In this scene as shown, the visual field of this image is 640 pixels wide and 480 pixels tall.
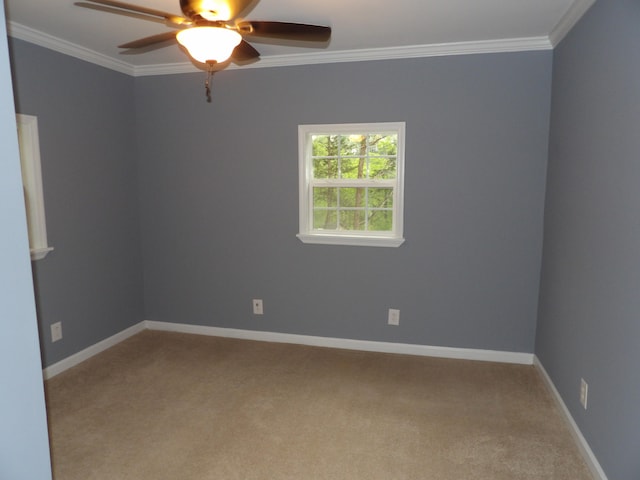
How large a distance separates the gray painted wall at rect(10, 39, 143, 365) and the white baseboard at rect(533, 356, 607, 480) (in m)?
3.43

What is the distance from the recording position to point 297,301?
3.72 metres

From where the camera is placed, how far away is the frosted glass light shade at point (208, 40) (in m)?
1.87

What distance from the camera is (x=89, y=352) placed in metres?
3.46

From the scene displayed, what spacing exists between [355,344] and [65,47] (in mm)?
3175

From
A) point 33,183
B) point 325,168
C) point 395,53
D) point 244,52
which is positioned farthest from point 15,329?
point 395,53

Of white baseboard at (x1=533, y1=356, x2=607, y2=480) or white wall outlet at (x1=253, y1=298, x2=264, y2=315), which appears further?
white wall outlet at (x1=253, y1=298, x2=264, y2=315)

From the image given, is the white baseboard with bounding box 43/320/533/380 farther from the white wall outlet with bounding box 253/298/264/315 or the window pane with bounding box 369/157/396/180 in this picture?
the window pane with bounding box 369/157/396/180

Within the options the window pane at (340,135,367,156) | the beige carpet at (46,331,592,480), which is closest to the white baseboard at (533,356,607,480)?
the beige carpet at (46,331,592,480)

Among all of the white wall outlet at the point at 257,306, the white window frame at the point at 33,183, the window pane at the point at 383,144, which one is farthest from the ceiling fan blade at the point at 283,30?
the white wall outlet at the point at 257,306

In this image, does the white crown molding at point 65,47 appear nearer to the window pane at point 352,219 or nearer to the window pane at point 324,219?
the window pane at point 324,219

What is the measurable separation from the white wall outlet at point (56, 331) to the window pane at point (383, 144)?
8.92 ft

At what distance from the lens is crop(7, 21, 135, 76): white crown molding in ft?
9.05

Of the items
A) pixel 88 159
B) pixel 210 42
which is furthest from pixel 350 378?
pixel 88 159

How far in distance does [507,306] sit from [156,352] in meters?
2.86
